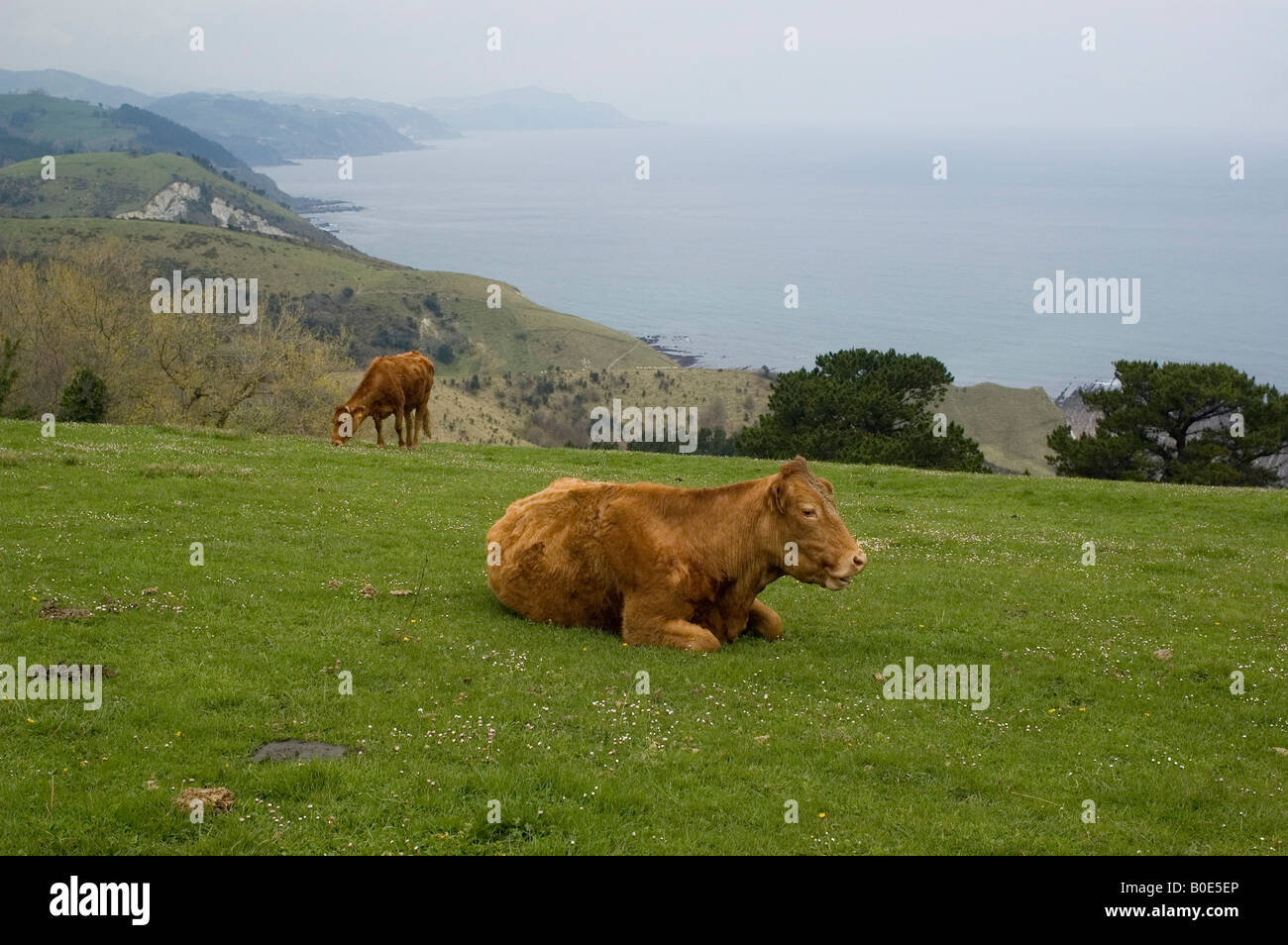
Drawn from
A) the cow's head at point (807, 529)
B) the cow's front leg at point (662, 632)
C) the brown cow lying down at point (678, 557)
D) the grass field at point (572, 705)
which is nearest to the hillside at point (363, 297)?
the grass field at point (572, 705)

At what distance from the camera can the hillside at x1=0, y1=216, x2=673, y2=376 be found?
6324 inches

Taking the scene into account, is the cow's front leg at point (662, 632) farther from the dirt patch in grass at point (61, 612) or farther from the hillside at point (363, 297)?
the hillside at point (363, 297)

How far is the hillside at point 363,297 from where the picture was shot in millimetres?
160625

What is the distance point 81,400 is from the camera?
137ft

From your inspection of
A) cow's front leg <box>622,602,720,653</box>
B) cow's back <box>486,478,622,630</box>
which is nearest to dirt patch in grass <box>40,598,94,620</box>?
cow's back <box>486,478,622,630</box>

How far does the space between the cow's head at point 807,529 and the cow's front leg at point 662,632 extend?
58.6 inches

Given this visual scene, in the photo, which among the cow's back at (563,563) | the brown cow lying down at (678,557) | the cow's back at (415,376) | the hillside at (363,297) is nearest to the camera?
the brown cow lying down at (678,557)

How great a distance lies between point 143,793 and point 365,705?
106 inches

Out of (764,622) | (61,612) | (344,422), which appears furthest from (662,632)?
(344,422)

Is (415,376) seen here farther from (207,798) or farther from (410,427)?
(207,798)

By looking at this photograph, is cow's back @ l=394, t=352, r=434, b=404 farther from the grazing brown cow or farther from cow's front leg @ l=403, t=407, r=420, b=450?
cow's front leg @ l=403, t=407, r=420, b=450

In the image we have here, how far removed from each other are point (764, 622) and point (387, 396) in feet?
75.5

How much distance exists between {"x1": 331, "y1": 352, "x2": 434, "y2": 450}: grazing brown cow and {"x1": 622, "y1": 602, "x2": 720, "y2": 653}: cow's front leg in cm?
2190

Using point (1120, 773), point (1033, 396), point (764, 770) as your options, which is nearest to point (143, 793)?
point (764, 770)
